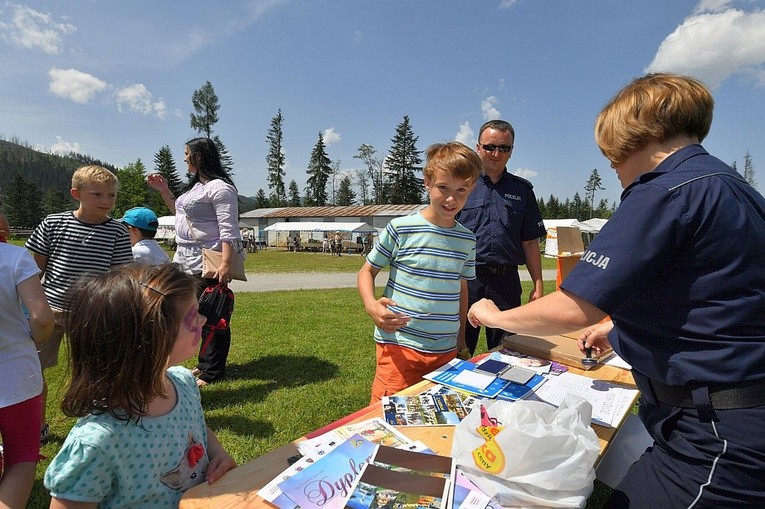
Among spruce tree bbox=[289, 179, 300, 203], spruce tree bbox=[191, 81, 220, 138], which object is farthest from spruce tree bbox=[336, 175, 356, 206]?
spruce tree bbox=[191, 81, 220, 138]

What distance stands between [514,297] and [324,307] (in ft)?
20.8

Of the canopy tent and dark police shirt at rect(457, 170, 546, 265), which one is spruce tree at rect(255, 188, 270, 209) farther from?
dark police shirt at rect(457, 170, 546, 265)

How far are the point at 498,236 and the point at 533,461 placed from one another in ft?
8.42

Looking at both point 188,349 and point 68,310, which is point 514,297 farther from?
point 68,310

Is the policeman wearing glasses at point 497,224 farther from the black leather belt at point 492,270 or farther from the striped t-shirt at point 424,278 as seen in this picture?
the striped t-shirt at point 424,278

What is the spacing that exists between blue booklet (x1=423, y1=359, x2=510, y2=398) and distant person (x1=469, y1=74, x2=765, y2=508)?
0.63 m

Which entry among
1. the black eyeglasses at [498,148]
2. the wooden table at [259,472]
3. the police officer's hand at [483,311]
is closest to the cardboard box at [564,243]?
the black eyeglasses at [498,148]

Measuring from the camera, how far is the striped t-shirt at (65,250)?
3133mm

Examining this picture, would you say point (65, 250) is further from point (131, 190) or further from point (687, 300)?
point (131, 190)

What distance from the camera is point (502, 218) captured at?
3555 millimetres

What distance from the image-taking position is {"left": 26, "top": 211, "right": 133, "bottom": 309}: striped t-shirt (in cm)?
313

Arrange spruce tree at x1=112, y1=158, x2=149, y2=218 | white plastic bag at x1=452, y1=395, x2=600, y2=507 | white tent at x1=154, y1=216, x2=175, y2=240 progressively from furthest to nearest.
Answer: spruce tree at x1=112, y1=158, x2=149, y2=218 < white tent at x1=154, y1=216, x2=175, y2=240 < white plastic bag at x1=452, y1=395, x2=600, y2=507

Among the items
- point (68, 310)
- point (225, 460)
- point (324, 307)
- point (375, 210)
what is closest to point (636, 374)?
point (225, 460)

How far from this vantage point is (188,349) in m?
1.45
